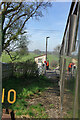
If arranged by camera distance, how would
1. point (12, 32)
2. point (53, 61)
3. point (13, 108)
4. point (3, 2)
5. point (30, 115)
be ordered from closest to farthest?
point (30, 115) < point (13, 108) < point (3, 2) < point (12, 32) < point (53, 61)

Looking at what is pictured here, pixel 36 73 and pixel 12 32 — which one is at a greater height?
pixel 12 32

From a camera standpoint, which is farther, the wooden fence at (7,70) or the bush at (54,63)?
the bush at (54,63)

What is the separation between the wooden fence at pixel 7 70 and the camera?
27.8 ft

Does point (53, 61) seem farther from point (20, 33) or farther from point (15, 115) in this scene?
point (15, 115)

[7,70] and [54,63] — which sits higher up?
[54,63]

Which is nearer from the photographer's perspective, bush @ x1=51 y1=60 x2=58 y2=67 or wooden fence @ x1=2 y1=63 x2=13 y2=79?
wooden fence @ x1=2 y1=63 x2=13 y2=79

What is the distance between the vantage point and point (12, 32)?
8.38 metres

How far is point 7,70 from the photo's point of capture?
28.7ft

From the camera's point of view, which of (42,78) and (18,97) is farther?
(42,78)

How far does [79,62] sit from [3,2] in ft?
26.1

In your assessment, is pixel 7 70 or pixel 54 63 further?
pixel 54 63

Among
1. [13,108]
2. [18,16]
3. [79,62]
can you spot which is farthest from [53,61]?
[79,62]

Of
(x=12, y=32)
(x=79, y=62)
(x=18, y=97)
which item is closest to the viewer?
(x=79, y=62)

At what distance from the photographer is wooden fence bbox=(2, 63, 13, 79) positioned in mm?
8481
